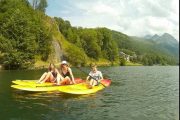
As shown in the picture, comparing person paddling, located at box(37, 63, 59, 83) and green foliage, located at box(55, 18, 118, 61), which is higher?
green foliage, located at box(55, 18, 118, 61)

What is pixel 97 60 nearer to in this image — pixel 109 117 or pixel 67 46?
pixel 67 46

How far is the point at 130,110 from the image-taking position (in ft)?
66.7

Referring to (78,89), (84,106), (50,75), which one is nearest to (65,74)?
(50,75)

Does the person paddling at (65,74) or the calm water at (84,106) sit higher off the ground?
the person paddling at (65,74)

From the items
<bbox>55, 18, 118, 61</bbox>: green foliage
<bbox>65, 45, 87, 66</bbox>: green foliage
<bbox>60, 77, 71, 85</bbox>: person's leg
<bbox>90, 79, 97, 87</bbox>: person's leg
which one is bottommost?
<bbox>90, 79, 97, 87</bbox>: person's leg

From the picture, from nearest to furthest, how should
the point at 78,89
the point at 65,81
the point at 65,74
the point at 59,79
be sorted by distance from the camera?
the point at 78,89
the point at 65,81
the point at 59,79
the point at 65,74

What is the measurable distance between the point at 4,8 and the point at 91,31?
62.2m

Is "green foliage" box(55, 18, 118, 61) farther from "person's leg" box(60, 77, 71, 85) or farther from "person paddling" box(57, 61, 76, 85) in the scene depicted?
"person's leg" box(60, 77, 71, 85)

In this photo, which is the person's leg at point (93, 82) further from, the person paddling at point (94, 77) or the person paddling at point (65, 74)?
the person paddling at point (65, 74)

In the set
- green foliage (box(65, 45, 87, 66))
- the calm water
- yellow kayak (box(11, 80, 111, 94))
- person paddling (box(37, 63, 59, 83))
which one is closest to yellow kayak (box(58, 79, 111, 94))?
yellow kayak (box(11, 80, 111, 94))

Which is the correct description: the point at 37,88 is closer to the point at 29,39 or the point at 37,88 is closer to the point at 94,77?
the point at 94,77

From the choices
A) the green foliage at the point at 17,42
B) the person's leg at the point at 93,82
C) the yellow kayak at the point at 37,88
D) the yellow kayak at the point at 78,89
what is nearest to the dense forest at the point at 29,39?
the green foliage at the point at 17,42

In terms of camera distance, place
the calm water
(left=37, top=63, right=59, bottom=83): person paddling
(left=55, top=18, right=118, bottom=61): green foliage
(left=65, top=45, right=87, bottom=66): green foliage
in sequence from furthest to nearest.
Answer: (left=55, top=18, right=118, bottom=61): green foliage → (left=65, top=45, right=87, bottom=66): green foliage → (left=37, top=63, right=59, bottom=83): person paddling → the calm water

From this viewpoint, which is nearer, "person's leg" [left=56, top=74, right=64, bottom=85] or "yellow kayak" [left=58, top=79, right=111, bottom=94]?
"yellow kayak" [left=58, top=79, right=111, bottom=94]
